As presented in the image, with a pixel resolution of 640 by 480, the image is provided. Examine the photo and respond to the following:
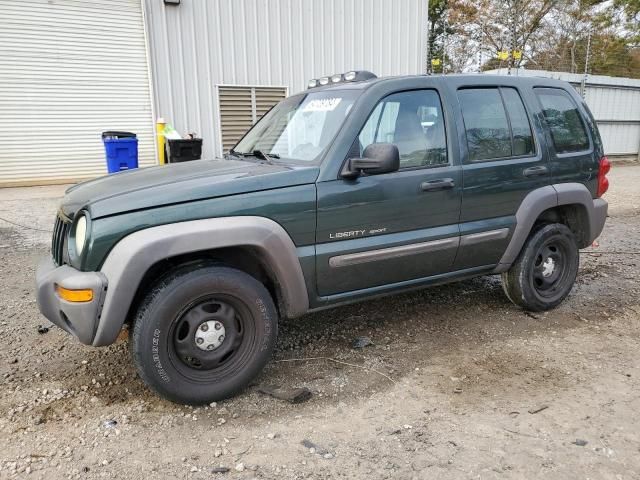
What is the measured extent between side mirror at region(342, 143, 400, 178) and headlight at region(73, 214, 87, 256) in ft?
5.05

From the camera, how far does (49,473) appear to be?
96.2 inches

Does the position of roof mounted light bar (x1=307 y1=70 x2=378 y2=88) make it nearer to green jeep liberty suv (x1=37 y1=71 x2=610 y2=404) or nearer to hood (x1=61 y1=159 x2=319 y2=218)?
green jeep liberty suv (x1=37 y1=71 x2=610 y2=404)

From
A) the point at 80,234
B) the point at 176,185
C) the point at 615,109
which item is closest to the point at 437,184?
the point at 176,185

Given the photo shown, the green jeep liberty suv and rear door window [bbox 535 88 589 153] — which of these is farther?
rear door window [bbox 535 88 589 153]

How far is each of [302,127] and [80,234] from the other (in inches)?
65.7

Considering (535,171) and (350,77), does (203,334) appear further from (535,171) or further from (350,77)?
(535,171)

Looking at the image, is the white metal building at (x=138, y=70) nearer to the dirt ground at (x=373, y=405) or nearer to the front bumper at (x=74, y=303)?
the dirt ground at (x=373, y=405)

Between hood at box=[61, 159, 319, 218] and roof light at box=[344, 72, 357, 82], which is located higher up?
roof light at box=[344, 72, 357, 82]

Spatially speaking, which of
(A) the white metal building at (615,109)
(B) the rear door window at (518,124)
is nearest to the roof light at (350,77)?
(B) the rear door window at (518,124)

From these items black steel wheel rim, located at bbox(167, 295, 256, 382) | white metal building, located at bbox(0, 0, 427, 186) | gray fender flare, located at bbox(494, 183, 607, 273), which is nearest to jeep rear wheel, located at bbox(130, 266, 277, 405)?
black steel wheel rim, located at bbox(167, 295, 256, 382)

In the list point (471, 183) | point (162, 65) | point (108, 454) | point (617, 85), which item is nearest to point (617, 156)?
point (617, 85)

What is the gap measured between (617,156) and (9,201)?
705 inches

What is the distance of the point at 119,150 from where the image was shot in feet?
30.7

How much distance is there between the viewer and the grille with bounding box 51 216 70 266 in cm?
308
